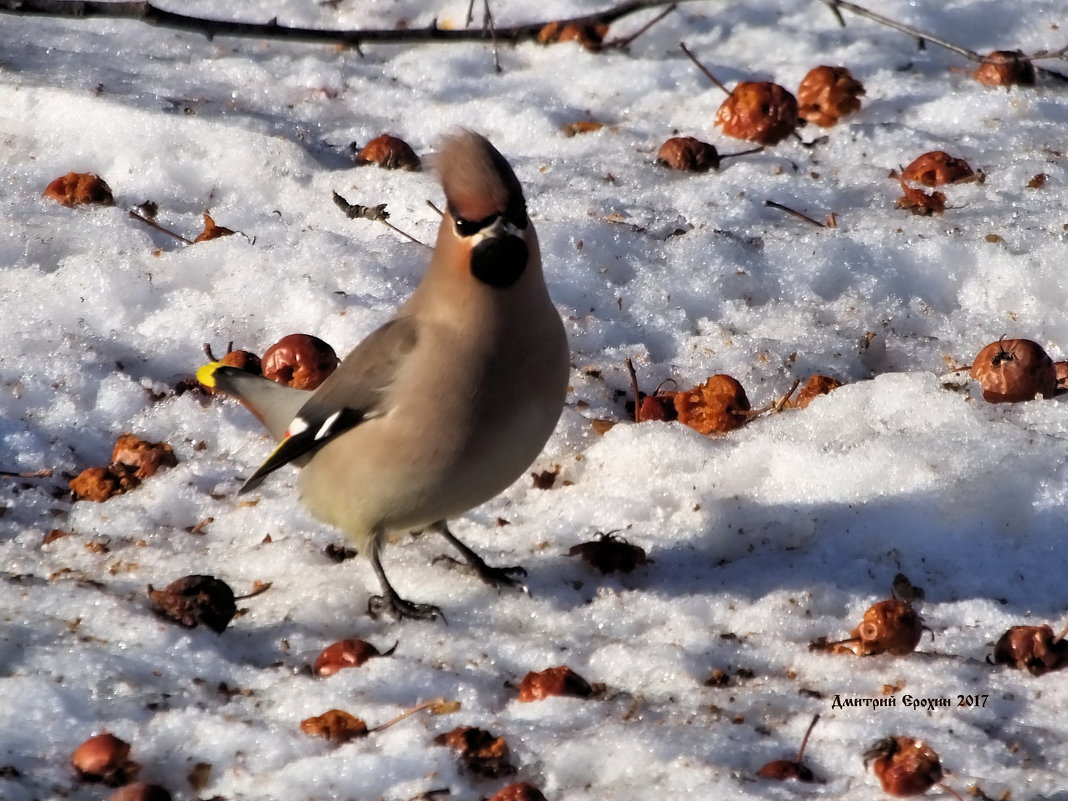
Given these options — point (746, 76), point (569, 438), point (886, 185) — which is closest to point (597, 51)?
point (746, 76)

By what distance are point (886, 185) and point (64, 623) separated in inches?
113

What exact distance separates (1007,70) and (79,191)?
3.06 m

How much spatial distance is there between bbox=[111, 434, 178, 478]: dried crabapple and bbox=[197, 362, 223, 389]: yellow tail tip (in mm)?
185

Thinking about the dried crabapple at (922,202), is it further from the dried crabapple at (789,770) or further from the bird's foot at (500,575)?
the dried crabapple at (789,770)

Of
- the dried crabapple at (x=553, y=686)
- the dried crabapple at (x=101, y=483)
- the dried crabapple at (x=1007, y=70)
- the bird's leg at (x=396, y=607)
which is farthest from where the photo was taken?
the dried crabapple at (x=1007, y=70)

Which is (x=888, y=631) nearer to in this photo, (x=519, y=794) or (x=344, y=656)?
(x=519, y=794)

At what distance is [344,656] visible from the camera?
2824 mm

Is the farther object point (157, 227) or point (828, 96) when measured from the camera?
point (828, 96)

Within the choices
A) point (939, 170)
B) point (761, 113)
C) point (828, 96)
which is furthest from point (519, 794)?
point (828, 96)

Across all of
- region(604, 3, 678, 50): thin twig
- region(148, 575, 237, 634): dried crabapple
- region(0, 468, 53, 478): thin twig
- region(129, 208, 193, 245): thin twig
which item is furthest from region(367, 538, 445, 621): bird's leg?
region(604, 3, 678, 50): thin twig

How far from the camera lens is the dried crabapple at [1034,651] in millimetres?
2703

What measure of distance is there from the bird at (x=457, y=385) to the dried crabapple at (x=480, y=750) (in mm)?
514

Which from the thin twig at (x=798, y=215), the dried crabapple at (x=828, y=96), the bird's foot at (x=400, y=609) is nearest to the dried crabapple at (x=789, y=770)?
the bird's foot at (x=400, y=609)

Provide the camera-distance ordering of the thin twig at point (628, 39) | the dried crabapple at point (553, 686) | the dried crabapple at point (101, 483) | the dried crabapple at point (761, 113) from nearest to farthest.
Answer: the dried crabapple at point (553, 686) < the dried crabapple at point (101, 483) < the dried crabapple at point (761, 113) < the thin twig at point (628, 39)
